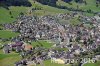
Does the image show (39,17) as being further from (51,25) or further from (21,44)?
(21,44)

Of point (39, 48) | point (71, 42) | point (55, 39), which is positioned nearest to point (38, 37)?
point (55, 39)

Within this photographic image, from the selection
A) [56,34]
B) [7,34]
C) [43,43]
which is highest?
[7,34]

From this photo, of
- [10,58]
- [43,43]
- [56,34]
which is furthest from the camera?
[56,34]

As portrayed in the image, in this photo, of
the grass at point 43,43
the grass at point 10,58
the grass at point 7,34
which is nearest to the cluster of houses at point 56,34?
the grass at point 43,43

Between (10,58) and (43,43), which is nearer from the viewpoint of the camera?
(10,58)

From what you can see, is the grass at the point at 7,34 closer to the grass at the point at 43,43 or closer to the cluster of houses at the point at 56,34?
the cluster of houses at the point at 56,34

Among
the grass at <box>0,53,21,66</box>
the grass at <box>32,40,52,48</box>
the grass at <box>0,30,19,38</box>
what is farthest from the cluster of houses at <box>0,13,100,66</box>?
the grass at <box>0,30,19,38</box>

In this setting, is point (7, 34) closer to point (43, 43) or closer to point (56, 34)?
point (43, 43)

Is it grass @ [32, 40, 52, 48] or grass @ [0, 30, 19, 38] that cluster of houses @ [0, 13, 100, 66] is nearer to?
grass @ [32, 40, 52, 48]

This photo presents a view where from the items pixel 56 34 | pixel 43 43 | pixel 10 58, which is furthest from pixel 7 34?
pixel 10 58
